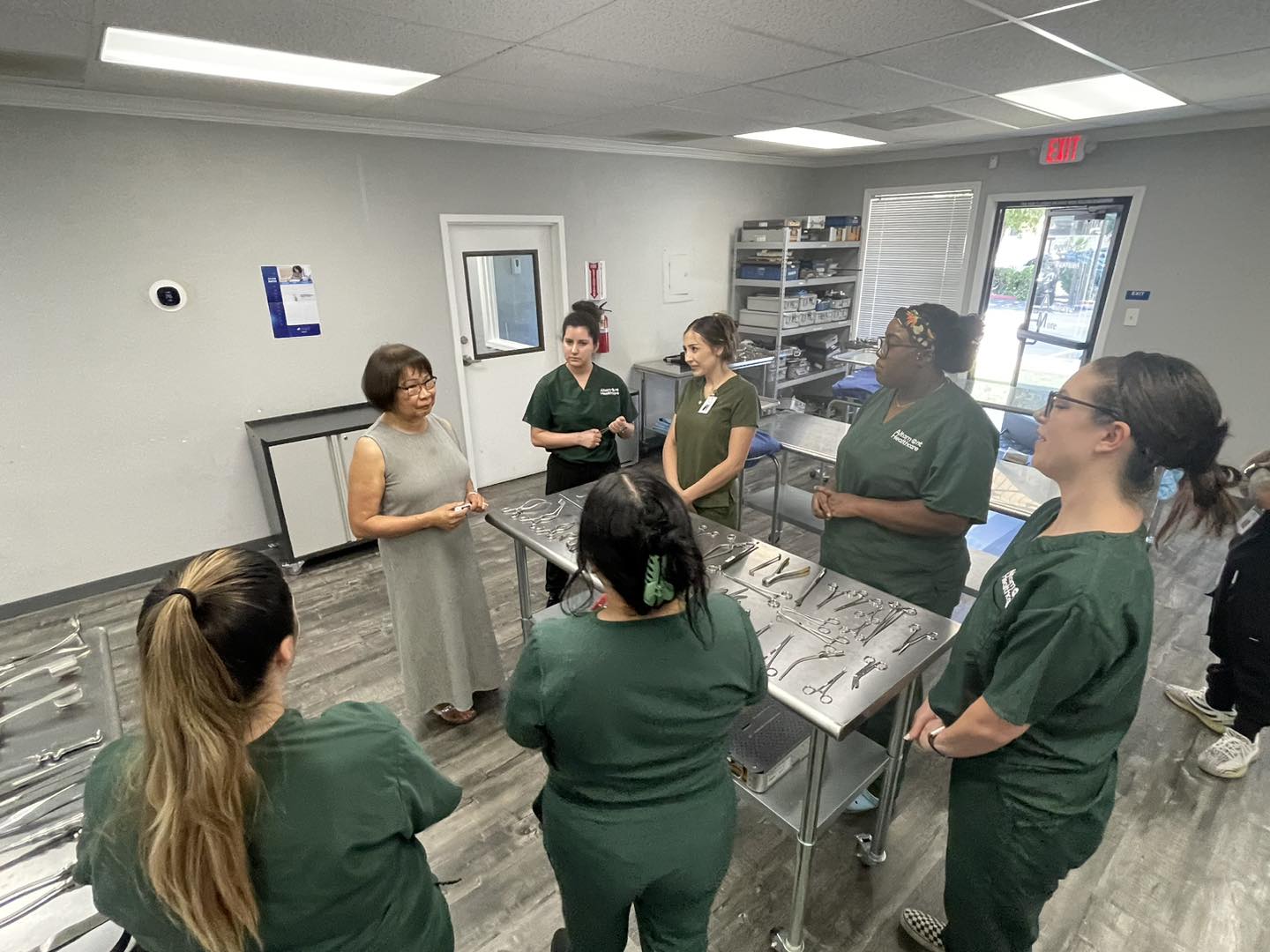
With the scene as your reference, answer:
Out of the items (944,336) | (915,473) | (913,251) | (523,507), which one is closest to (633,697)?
(915,473)

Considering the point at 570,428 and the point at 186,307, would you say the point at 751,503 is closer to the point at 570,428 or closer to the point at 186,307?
the point at 570,428

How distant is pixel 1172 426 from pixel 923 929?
1.44 meters

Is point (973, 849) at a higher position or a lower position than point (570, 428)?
lower

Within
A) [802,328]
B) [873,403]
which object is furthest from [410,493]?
[802,328]

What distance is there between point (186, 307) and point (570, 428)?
7.36 feet

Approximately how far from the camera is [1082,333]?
4938 mm

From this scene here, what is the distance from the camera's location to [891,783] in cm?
178

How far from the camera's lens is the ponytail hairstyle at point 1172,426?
1062 millimetres

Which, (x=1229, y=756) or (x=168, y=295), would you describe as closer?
(x=1229, y=756)

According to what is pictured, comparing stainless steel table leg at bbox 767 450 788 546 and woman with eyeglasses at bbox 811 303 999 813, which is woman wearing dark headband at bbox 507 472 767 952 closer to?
woman with eyeglasses at bbox 811 303 999 813

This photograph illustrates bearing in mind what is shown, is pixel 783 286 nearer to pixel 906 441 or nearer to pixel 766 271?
pixel 766 271

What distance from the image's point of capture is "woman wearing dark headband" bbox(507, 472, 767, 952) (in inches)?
36.8

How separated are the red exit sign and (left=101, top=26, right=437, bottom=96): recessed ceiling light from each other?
4.40 m

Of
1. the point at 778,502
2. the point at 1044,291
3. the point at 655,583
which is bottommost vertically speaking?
the point at 778,502
